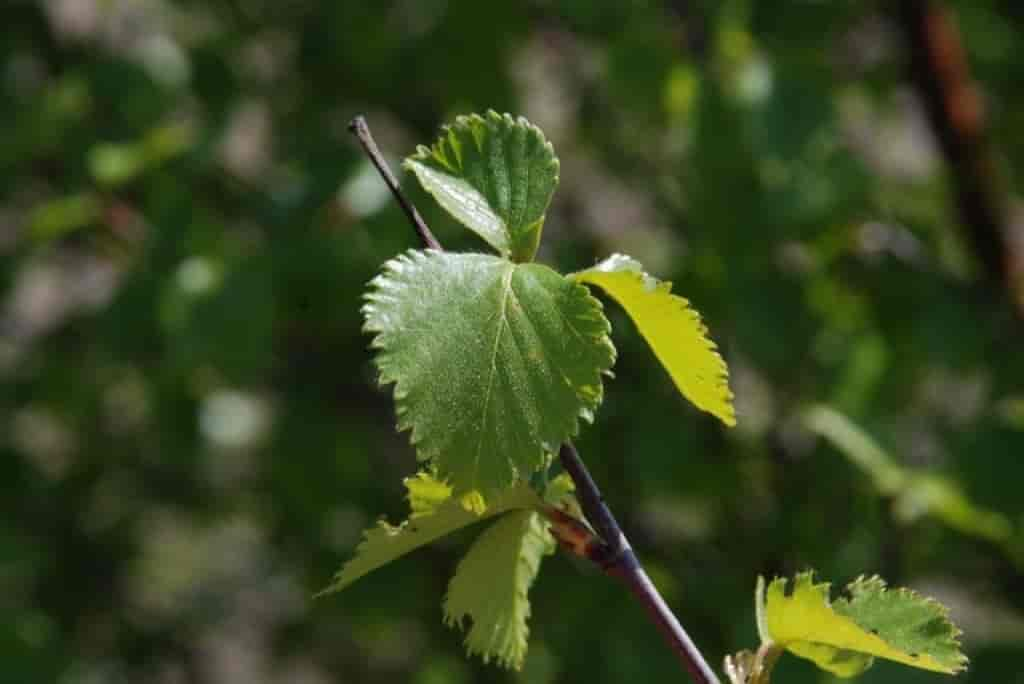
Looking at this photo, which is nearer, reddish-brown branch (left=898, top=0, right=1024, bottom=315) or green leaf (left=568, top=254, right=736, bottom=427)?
green leaf (left=568, top=254, right=736, bottom=427)

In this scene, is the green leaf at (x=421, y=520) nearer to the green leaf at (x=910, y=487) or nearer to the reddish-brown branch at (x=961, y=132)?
the green leaf at (x=910, y=487)

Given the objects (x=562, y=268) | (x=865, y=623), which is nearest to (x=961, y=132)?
(x=562, y=268)

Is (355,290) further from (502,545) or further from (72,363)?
(502,545)

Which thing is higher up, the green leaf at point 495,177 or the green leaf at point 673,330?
the green leaf at point 495,177

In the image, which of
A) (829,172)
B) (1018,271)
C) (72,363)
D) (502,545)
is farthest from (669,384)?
(502,545)

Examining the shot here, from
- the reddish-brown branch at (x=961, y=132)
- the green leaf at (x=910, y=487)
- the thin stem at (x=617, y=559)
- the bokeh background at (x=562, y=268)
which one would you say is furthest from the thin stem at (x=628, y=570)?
the reddish-brown branch at (x=961, y=132)

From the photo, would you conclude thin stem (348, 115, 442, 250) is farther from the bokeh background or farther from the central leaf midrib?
the bokeh background

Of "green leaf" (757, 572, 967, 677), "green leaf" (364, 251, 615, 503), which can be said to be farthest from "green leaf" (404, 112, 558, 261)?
"green leaf" (757, 572, 967, 677)
